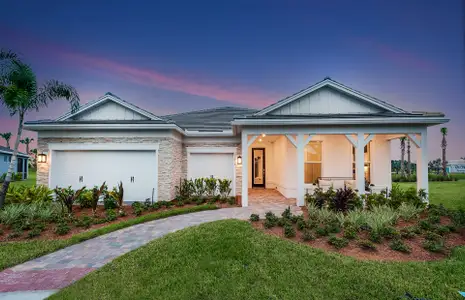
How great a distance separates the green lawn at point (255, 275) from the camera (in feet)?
10.5

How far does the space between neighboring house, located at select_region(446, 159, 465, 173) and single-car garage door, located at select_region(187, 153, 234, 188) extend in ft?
148

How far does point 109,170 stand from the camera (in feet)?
31.5

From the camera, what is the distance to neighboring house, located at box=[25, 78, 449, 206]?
8.65m

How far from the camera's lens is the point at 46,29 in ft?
37.2

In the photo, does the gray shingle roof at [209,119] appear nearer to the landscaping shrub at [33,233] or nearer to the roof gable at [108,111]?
the roof gable at [108,111]

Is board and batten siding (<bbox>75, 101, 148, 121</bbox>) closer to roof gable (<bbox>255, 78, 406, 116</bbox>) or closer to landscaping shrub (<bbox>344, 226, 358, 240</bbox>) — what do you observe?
roof gable (<bbox>255, 78, 406, 116</bbox>)

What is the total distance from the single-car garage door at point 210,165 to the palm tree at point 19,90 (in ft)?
21.4

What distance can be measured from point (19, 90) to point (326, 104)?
12.1m

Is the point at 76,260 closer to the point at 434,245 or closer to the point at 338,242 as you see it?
the point at 338,242

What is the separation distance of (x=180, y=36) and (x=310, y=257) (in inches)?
538

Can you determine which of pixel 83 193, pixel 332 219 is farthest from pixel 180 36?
pixel 332 219

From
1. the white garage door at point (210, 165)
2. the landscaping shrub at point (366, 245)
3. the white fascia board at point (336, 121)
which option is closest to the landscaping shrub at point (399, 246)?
the landscaping shrub at point (366, 245)

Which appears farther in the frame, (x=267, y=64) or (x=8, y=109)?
(x=267, y=64)

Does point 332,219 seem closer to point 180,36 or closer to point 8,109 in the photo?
point 8,109
